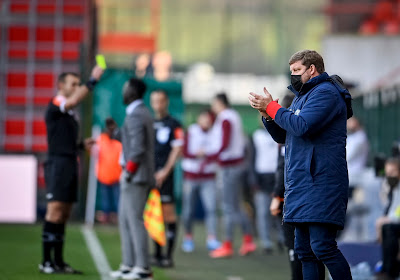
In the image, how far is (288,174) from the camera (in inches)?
268

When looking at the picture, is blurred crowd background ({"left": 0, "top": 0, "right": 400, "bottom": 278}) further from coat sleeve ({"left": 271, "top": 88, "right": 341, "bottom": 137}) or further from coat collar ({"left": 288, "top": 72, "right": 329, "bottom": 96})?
coat sleeve ({"left": 271, "top": 88, "right": 341, "bottom": 137})

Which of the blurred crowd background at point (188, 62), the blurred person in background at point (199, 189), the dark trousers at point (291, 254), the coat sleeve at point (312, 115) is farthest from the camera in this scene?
the blurred crowd background at point (188, 62)

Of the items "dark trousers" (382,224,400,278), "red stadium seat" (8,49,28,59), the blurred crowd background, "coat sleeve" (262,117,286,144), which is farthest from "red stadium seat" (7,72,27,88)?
"coat sleeve" (262,117,286,144)

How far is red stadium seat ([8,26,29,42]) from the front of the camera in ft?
71.7

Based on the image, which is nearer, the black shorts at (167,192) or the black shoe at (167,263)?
the black shoe at (167,263)

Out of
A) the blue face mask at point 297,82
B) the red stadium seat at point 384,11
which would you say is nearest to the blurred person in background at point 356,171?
the blue face mask at point 297,82

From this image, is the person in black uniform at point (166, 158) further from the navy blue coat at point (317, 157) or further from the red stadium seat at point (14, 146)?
the red stadium seat at point (14, 146)

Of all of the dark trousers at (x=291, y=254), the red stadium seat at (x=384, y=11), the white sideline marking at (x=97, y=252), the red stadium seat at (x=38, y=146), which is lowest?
the white sideline marking at (x=97, y=252)

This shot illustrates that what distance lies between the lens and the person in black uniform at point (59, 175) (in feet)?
32.1

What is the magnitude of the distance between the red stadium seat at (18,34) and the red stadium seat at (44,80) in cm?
87

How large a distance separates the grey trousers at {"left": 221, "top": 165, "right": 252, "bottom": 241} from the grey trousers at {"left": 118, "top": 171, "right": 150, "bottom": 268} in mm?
3360

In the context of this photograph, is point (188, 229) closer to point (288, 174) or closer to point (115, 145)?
point (115, 145)

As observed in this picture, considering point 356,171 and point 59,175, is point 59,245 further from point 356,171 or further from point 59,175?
point 356,171

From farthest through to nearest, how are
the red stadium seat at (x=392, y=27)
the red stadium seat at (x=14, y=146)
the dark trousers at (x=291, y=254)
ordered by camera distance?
the red stadium seat at (x=392, y=27) → the red stadium seat at (x=14, y=146) → the dark trousers at (x=291, y=254)
